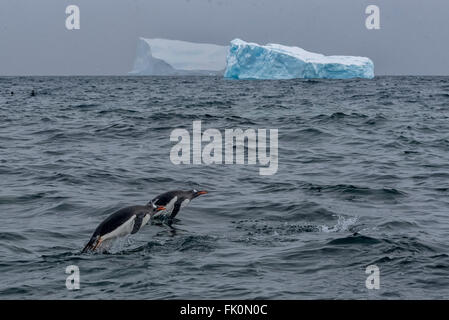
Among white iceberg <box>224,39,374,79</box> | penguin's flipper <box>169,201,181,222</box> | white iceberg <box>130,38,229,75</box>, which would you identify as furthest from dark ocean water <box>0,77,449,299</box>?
white iceberg <box>130,38,229,75</box>

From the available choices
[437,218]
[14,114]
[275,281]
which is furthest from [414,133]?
[14,114]

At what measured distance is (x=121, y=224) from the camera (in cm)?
877

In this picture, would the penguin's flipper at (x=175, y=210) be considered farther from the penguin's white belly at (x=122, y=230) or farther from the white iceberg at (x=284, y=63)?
the white iceberg at (x=284, y=63)

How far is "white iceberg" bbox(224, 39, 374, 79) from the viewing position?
80938mm

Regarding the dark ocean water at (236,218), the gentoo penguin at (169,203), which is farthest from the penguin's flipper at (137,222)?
the gentoo penguin at (169,203)

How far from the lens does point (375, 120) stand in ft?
80.6

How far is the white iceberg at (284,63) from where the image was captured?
80.9 meters

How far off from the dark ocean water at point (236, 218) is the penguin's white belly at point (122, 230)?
0.18 meters

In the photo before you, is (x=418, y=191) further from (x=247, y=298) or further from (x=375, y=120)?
(x=375, y=120)

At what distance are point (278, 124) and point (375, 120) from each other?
165 inches

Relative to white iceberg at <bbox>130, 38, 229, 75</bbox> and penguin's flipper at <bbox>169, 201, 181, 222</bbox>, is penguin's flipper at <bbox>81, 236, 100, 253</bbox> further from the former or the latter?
white iceberg at <bbox>130, 38, 229, 75</bbox>

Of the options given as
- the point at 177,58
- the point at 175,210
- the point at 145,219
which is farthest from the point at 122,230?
the point at 177,58

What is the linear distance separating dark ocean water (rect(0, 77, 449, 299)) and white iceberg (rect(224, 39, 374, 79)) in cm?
6133

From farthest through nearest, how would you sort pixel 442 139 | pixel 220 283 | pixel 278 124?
1. pixel 278 124
2. pixel 442 139
3. pixel 220 283
